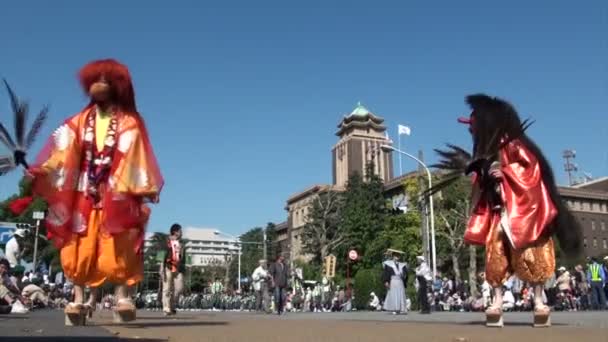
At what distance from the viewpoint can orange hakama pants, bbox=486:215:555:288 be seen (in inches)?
303

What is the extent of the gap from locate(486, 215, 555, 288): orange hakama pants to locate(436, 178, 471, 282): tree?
5010cm

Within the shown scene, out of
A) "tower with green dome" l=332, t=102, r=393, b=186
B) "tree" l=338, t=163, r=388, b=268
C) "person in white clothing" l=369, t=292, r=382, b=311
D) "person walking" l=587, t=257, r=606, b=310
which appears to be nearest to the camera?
"person walking" l=587, t=257, r=606, b=310

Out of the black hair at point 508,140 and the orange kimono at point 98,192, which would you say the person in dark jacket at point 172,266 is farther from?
the black hair at point 508,140

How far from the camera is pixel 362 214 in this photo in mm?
72625

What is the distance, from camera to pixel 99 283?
6.46 metres

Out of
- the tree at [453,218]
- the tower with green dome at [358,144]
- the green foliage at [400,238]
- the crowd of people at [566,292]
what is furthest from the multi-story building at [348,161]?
the crowd of people at [566,292]

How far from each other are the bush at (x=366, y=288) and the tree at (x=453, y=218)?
86.3 feet

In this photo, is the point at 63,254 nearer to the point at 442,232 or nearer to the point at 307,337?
the point at 307,337

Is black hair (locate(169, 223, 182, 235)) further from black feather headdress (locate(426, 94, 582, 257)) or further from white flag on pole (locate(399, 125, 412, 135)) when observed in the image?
white flag on pole (locate(399, 125, 412, 135))

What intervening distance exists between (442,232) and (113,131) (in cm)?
5496

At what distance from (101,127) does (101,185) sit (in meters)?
0.66

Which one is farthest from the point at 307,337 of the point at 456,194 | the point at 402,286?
the point at 456,194

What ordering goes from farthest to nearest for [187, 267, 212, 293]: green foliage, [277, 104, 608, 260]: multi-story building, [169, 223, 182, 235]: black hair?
1. [277, 104, 608, 260]: multi-story building
2. [187, 267, 212, 293]: green foliage
3. [169, 223, 182, 235]: black hair

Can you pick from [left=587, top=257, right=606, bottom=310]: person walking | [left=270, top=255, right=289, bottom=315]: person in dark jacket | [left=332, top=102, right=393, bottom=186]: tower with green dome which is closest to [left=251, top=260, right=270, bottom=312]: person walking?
[left=270, top=255, right=289, bottom=315]: person in dark jacket
